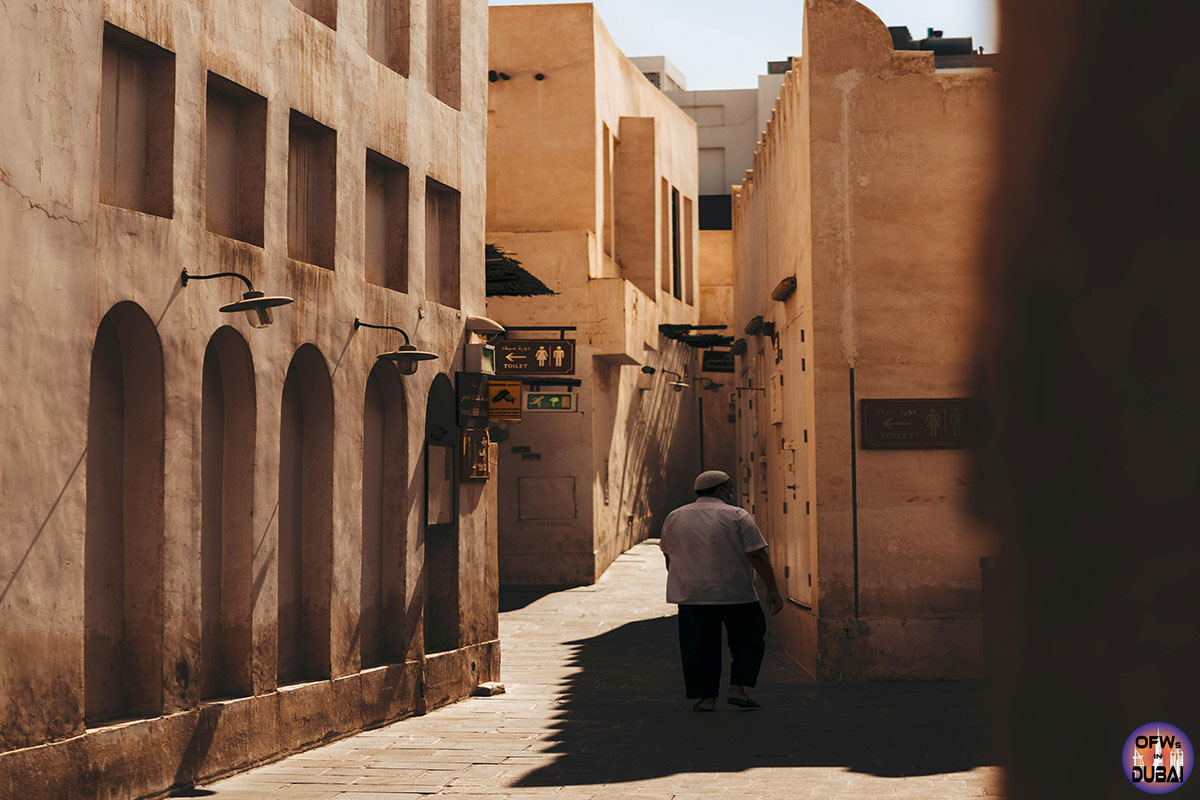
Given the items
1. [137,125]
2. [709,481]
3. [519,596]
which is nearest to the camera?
[137,125]

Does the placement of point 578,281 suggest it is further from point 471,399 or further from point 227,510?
point 227,510

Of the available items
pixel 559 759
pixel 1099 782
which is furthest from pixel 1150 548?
pixel 559 759

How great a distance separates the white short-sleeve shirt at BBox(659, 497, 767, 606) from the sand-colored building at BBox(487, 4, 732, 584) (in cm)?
1274

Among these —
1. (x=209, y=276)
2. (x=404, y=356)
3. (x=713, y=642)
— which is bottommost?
(x=713, y=642)

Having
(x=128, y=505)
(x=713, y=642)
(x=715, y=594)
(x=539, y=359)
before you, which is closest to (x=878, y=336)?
(x=715, y=594)

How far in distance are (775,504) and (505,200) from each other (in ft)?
35.0

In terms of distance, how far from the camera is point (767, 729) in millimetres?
9477

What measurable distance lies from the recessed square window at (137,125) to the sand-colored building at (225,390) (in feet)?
0.05

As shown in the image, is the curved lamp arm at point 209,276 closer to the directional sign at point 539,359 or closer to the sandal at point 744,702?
the sandal at point 744,702

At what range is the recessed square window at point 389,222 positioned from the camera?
1107 centimetres

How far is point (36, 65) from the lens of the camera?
6785 mm

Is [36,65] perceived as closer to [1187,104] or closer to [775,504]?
[1187,104]

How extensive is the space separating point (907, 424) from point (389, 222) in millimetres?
4658
